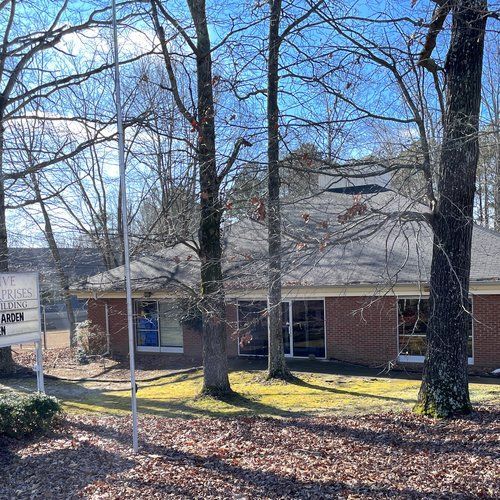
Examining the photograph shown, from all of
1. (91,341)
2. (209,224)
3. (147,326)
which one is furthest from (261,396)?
(91,341)

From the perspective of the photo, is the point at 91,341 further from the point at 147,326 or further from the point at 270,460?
the point at 270,460

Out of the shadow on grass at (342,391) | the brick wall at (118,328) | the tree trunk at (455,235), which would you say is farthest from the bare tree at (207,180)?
the brick wall at (118,328)

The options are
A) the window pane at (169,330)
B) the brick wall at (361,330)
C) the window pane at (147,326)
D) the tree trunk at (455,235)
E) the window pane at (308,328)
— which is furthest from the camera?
the window pane at (147,326)

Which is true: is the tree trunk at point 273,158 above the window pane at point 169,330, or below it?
above

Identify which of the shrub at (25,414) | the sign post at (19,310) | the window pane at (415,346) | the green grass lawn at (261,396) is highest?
the sign post at (19,310)

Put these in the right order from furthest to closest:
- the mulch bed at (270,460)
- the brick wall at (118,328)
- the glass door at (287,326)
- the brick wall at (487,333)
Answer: the brick wall at (118,328) < the glass door at (287,326) < the brick wall at (487,333) < the mulch bed at (270,460)

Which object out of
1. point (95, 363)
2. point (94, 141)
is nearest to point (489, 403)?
point (94, 141)

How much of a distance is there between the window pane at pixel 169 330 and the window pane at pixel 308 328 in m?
4.42

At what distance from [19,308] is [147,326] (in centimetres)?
1175

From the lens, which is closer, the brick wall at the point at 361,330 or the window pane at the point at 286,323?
the brick wall at the point at 361,330

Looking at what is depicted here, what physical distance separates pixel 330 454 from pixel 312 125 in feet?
18.1

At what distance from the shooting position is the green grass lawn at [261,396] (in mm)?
10758

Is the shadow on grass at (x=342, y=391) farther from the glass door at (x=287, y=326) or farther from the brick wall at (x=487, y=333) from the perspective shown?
the brick wall at (x=487, y=333)

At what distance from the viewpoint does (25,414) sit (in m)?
8.10
